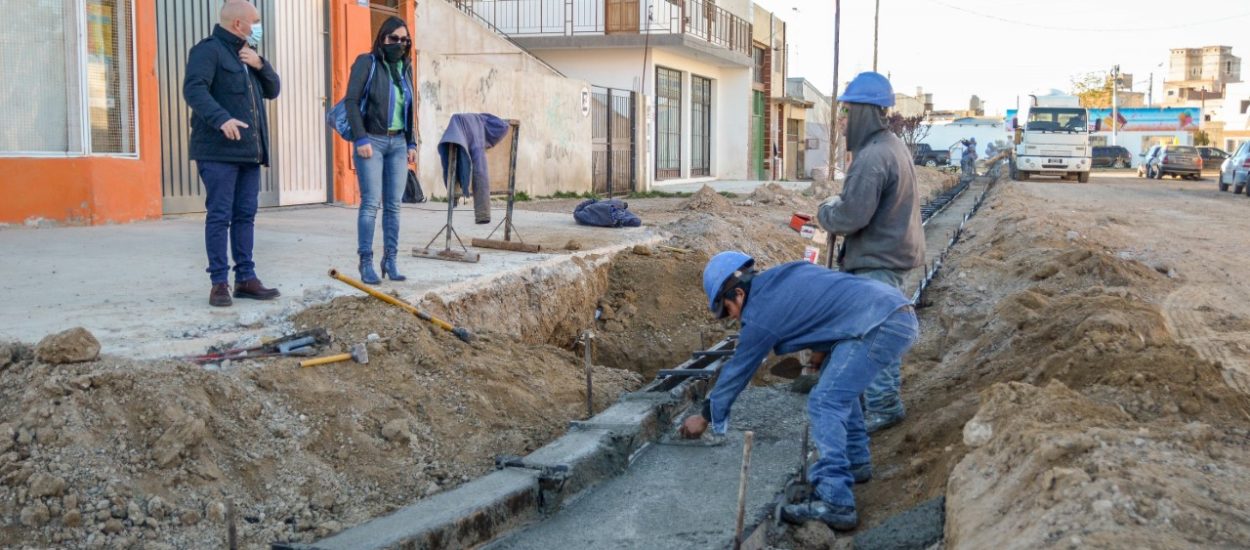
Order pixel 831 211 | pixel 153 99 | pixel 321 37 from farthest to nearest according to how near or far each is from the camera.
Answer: pixel 321 37, pixel 153 99, pixel 831 211

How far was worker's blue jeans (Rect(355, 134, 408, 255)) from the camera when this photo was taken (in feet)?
23.7

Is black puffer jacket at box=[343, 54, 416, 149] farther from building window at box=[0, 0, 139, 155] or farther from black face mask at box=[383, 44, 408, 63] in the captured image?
building window at box=[0, 0, 139, 155]

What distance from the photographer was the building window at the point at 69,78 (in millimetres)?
9484

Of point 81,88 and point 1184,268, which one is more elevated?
point 81,88

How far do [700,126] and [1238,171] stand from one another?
47.8ft

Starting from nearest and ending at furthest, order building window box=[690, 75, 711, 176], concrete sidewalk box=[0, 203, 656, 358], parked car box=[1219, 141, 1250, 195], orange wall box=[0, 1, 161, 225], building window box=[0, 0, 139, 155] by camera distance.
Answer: concrete sidewalk box=[0, 203, 656, 358]
orange wall box=[0, 1, 161, 225]
building window box=[0, 0, 139, 155]
parked car box=[1219, 141, 1250, 195]
building window box=[690, 75, 711, 176]

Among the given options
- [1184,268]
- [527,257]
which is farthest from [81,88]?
[1184,268]

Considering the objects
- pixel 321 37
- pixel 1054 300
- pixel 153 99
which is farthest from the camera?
pixel 321 37

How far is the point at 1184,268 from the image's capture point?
11.2 metres

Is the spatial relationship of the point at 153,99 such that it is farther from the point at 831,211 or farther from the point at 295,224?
the point at 831,211

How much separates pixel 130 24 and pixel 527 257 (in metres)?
4.55

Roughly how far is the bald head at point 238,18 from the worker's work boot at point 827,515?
13.7ft

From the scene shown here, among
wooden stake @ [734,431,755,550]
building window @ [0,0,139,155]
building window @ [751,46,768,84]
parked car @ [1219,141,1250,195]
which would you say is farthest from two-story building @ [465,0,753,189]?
wooden stake @ [734,431,755,550]

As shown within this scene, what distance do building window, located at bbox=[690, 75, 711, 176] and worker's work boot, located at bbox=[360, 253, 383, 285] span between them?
1022 inches
